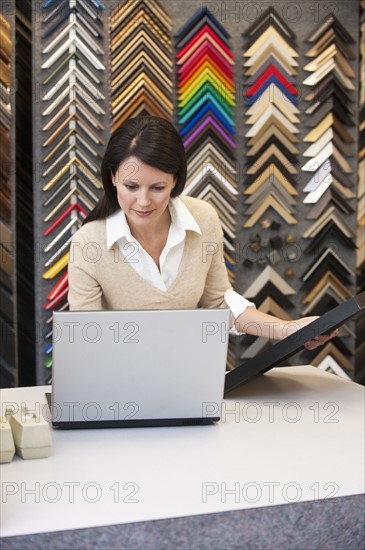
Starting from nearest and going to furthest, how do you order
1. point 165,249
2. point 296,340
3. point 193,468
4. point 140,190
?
point 193,468 → point 296,340 → point 140,190 → point 165,249

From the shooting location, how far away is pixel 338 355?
12.6 ft

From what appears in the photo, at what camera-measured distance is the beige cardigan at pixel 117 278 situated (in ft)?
7.40

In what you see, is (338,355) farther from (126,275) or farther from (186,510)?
(186,510)

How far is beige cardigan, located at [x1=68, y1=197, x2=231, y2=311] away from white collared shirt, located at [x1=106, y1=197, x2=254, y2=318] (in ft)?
0.07

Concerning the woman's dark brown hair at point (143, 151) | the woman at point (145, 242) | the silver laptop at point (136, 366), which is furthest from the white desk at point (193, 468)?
the woman's dark brown hair at point (143, 151)

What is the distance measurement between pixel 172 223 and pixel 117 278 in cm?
25

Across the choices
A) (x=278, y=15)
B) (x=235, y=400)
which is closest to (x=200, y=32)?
(x=278, y=15)

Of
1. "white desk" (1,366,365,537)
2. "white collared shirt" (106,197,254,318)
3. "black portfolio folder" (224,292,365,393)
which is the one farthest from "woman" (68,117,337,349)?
"white desk" (1,366,365,537)

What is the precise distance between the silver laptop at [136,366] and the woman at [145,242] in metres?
0.55

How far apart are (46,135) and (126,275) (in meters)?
1.34

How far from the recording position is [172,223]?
7.75ft

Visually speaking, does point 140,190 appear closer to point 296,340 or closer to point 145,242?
point 145,242

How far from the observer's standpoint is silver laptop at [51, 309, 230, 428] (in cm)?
158

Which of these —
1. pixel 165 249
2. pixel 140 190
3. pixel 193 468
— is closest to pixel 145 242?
pixel 165 249
